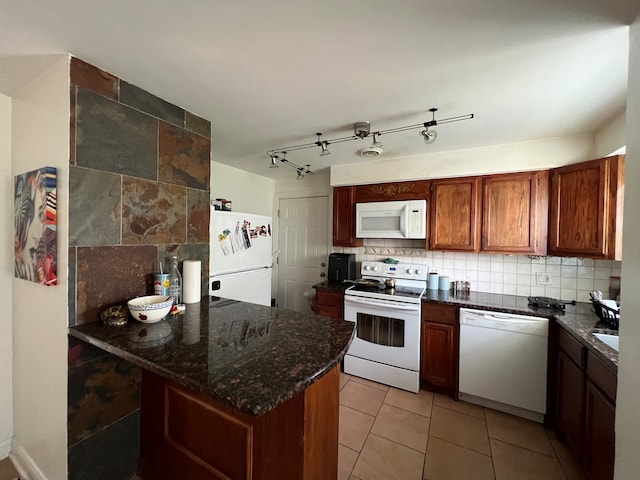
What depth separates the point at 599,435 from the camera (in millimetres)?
1345

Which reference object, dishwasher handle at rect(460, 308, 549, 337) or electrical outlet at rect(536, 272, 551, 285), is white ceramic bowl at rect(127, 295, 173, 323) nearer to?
dishwasher handle at rect(460, 308, 549, 337)

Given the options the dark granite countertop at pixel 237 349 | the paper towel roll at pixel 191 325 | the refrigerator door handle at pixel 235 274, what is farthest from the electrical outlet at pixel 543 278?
the paper towel roll at pixel 191 325

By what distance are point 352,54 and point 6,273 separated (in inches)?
94.9

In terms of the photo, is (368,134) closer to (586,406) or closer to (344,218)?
(344,218)

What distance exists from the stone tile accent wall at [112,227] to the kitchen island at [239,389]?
0.61 feet

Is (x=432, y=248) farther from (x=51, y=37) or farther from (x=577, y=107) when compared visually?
(x=51, y=37)

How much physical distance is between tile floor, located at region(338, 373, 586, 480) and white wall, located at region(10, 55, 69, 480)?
5.29 feet

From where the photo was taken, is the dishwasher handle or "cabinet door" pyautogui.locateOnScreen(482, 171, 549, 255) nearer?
the dishwasher handle

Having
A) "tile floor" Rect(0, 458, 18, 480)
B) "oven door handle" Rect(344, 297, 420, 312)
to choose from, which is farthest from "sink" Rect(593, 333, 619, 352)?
"tile floor" Rect(0, 458, 18, 480)

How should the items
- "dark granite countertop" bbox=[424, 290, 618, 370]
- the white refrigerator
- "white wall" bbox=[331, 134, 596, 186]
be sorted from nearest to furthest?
"dark granite countertop" bbox=[424, 290, 618, 370], "white wall" bbox=[331, 134, 596, 186], the white refrigerator

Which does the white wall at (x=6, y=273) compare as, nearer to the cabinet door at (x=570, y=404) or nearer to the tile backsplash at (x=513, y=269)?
the tile backsplash at (x=513, y=269)

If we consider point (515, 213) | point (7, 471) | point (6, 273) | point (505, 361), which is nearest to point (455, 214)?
point (515, 213)

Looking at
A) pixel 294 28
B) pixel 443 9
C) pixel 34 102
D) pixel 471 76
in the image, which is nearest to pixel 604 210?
pixel 471 76

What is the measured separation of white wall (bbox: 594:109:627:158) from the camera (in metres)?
1.66
